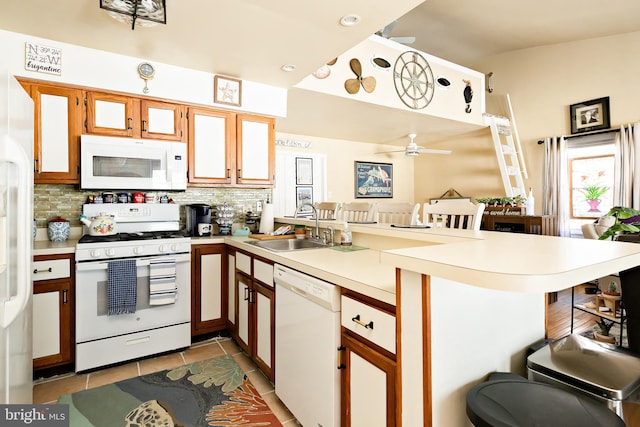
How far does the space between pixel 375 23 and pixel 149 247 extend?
7.46 ft

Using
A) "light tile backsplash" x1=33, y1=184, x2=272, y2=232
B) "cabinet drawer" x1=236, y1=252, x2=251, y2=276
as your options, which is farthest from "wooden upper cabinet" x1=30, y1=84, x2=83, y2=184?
"cabinet drawer" x1=236, y1=252, x2=251, y2=276

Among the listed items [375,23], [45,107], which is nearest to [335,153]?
[375,23]

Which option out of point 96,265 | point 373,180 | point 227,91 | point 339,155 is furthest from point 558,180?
point 96,265

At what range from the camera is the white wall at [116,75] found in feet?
7.37

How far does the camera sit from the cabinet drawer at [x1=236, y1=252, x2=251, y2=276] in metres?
2.27

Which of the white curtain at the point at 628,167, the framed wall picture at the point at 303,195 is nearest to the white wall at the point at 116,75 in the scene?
the framed wall picture at the point at 303,195

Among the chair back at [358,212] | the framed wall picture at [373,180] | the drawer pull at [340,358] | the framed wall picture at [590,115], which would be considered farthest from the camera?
the framed wall picture at [373,180]

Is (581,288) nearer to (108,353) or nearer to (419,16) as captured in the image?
(419,16)

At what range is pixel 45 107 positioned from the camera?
2.37 meters

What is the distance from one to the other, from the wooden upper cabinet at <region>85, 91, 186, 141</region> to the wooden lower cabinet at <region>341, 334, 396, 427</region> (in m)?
2.43

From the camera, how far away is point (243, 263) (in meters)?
2.38

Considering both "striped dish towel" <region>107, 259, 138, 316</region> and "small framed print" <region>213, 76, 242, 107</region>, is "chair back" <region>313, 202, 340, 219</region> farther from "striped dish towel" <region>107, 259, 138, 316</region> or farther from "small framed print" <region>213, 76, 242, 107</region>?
"striped dish towel" <region>107, 259, 138, 316</region>

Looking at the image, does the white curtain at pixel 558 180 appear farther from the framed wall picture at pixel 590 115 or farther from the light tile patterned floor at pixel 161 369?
the light tile patterned floor at pixel 161 369

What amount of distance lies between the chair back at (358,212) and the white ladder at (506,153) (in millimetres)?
3101
